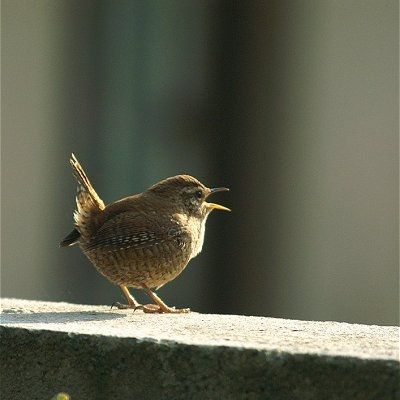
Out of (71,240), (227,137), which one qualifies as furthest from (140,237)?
(227,137)

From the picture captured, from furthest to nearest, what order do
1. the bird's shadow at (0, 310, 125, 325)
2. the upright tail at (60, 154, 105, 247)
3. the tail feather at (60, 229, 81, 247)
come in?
the tail feather at (60, 229, 81, 247), the upright tail at (60, 154, 105, 247), the bird's shadow at (0, 310, 125, 325)

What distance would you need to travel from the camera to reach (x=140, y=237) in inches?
190

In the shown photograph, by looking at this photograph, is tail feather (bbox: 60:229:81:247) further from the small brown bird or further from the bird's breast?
the bird's breast

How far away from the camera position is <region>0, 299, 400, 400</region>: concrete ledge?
2738 mm

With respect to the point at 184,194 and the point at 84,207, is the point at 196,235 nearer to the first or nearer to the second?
the point at 184,194

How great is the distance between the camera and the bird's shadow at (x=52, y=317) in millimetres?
3566

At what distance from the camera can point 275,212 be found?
9391 mm

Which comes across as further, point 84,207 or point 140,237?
point 84,207

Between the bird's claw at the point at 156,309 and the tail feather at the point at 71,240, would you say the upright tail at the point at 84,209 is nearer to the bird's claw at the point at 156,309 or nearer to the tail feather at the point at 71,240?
the tail feather at the point at 71,240

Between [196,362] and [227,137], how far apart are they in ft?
22.9

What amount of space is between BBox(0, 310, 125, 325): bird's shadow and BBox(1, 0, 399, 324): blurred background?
4.33 m

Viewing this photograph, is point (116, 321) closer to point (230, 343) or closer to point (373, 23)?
point (230, 343)

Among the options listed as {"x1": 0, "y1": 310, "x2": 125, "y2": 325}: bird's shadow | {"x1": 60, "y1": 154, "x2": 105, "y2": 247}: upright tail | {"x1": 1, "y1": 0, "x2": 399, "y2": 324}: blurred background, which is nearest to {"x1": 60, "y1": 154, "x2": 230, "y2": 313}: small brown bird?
{"x1": 60, "y1": 154, "x2": 105, "y2": 247}: upright tail

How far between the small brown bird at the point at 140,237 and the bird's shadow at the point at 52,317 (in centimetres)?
52
